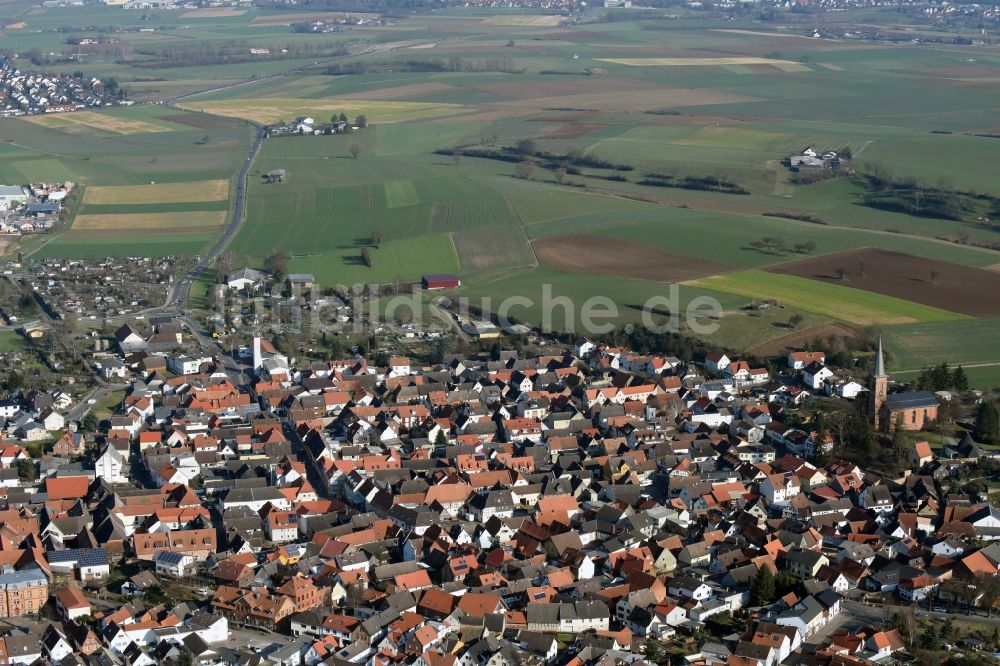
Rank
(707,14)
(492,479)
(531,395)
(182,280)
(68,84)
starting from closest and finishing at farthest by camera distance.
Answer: (492,479) → (531,395) → (182,280) → (68,84) → (707,14)

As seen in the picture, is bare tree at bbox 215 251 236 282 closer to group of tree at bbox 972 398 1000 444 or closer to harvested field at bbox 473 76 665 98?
group of tree at bbox 972 398 1000 444

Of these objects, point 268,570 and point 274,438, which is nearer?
point 268,570

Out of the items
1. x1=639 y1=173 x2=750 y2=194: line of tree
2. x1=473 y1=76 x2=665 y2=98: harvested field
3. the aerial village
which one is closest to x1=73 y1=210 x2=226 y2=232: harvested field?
x1=639 y1=173 x2=750 y2=194: line of tree

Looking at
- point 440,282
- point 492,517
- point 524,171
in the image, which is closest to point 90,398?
point 492,517

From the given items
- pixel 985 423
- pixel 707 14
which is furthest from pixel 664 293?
pixel 707 14

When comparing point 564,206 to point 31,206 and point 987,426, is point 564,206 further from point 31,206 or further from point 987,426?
point 987,426

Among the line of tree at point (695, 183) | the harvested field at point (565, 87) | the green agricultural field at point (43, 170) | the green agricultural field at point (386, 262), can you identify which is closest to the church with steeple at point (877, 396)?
the green agricultural field at point (386, 262)

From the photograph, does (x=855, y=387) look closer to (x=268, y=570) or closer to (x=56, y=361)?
(x=268, y=570)
